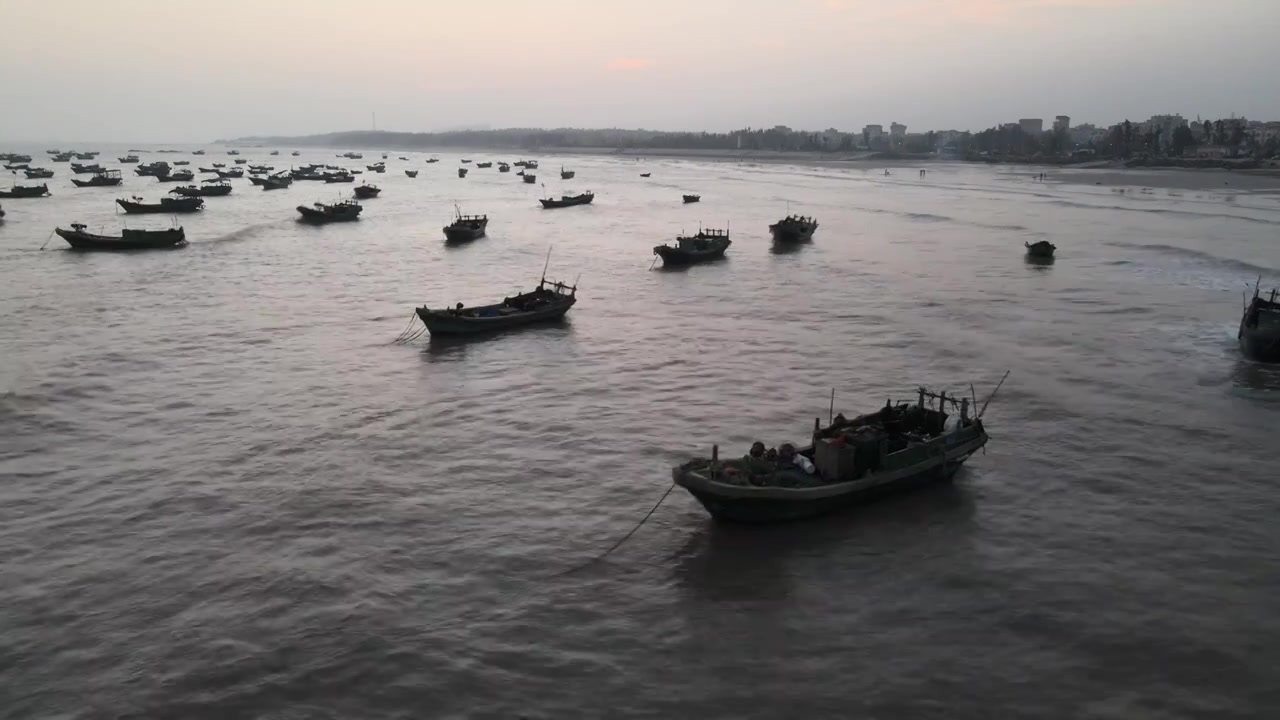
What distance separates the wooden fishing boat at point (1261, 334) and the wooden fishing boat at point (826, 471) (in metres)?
15.4

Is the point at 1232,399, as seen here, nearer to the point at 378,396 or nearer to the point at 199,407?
the point at 378,396

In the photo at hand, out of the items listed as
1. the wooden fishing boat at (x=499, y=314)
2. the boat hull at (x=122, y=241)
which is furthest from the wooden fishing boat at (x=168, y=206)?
the wooden fishing boat at (x=499, y=314)

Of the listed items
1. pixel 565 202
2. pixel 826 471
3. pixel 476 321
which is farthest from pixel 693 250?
pixel 565 202

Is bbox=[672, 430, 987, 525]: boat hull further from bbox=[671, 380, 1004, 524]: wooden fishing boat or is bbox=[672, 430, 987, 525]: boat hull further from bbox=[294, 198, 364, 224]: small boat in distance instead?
bbox=[294, 198, 364, 224]: small boat in distance

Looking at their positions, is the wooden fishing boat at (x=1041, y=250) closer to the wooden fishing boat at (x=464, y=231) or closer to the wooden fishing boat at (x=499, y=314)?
the wooden fishing boat at (x=499, y=314)

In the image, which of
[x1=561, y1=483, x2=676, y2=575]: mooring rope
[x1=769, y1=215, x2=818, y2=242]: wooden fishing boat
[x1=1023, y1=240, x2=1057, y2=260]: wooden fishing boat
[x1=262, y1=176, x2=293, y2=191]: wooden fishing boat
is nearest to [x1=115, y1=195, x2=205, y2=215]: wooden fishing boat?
[x1=262, y1=176, x2=293, y2=191]: wooden fishing boat

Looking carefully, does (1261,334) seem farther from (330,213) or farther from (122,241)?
(330,213)

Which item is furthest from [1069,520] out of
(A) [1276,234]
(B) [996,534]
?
(A) [1276,234]

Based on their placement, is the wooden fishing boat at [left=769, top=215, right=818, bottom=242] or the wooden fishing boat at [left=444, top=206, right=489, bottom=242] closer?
the wooden fishing boat at [left=769, top=215, right=818, bottom=242]

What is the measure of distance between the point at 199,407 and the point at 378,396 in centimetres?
456

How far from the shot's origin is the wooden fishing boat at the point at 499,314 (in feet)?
99.4

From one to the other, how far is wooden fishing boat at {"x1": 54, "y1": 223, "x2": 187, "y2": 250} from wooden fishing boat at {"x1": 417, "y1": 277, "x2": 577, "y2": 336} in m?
30.2

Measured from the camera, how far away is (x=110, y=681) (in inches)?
452

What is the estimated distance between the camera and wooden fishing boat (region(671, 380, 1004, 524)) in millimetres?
14984
